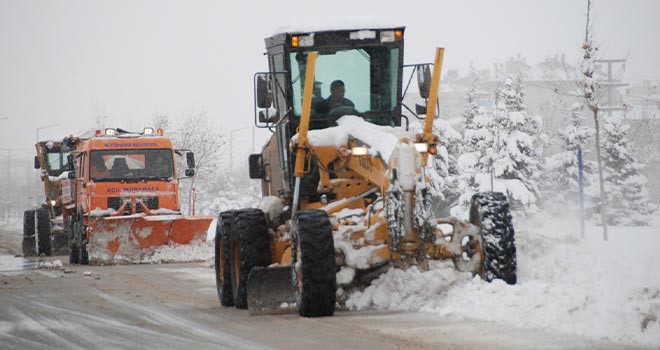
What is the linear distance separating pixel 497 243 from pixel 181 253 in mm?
12696

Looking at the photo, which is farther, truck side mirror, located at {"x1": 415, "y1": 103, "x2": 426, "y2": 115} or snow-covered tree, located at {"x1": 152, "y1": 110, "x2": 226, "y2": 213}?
snow-covered tree, located at {"x1": 152, "y1": 110, "x2": 226, "y2": 213}

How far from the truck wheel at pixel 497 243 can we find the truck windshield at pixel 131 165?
1390 cm

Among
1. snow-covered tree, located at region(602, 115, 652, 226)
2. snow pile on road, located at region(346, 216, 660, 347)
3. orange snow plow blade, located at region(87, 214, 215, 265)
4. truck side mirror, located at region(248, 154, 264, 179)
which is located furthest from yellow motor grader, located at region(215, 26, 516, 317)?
snow-covered tree, located at region(602, 115, 652, 226)

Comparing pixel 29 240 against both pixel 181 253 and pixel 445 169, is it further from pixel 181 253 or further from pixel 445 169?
pixel 445 169

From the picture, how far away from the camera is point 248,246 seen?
36.3ft

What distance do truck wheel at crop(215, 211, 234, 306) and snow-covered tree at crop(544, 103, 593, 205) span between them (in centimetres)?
3430

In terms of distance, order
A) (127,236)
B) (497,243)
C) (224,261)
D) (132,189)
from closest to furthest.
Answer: (497,243)
(224,261)
(127,236)
(132,189)

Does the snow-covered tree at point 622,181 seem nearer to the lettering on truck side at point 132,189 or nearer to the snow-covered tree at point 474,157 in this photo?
the snow-covered tree at point 474,157

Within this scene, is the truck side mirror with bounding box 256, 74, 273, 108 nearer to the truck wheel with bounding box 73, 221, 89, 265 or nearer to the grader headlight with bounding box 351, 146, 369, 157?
the grader headlight with bounding box 351, 146, 369, 157

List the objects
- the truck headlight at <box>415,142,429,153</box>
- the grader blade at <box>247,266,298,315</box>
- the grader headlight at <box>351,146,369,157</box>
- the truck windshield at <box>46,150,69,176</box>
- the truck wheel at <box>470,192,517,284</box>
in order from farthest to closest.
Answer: the truck windshield at <box>46,150,69,176</box>
the grader headlight at <box>351,146,369,157</box>
the grader blade at <box>247,266,298,315</box>
the truck headlight at <box>415,142,429,153</box>
the truck wheel at <box>470,192,517,284</box>

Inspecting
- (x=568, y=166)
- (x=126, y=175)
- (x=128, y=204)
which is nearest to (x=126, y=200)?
(x=128, y=204)

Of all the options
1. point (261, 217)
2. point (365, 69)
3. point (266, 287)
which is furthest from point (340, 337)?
point (365, 69)

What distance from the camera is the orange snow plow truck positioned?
21.1 m

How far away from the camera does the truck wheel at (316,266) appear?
9.18m
